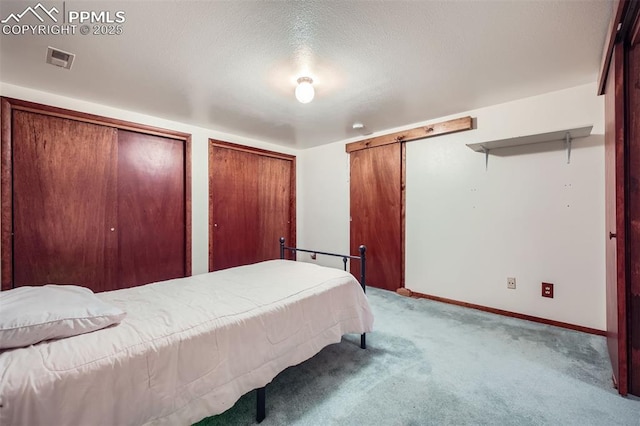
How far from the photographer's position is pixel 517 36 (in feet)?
5.71

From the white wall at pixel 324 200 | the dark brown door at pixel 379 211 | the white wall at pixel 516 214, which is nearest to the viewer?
the white wall at pixel 516 214

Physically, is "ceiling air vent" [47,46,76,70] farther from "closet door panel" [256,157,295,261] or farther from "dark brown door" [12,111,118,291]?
"closet door panel" [256,157,295,261]

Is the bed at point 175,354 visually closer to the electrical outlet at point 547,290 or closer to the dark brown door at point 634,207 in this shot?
the dark brown door at point 634,207

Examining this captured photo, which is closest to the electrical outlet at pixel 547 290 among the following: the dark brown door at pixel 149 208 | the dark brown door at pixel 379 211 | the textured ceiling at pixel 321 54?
the dark brown door at pixel 379 211

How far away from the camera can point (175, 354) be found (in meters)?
1.16

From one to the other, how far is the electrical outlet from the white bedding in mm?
2059

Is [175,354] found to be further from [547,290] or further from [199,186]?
[547,290]

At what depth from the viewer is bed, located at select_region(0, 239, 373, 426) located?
0.92 metres

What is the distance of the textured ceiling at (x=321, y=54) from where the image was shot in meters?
1.52

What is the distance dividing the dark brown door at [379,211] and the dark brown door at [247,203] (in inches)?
50.5

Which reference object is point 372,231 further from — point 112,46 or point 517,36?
point 112,46

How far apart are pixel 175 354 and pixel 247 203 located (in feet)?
10.4

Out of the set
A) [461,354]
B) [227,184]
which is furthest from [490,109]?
[227,184]

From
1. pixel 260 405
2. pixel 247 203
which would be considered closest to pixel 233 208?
pixel 247 203
